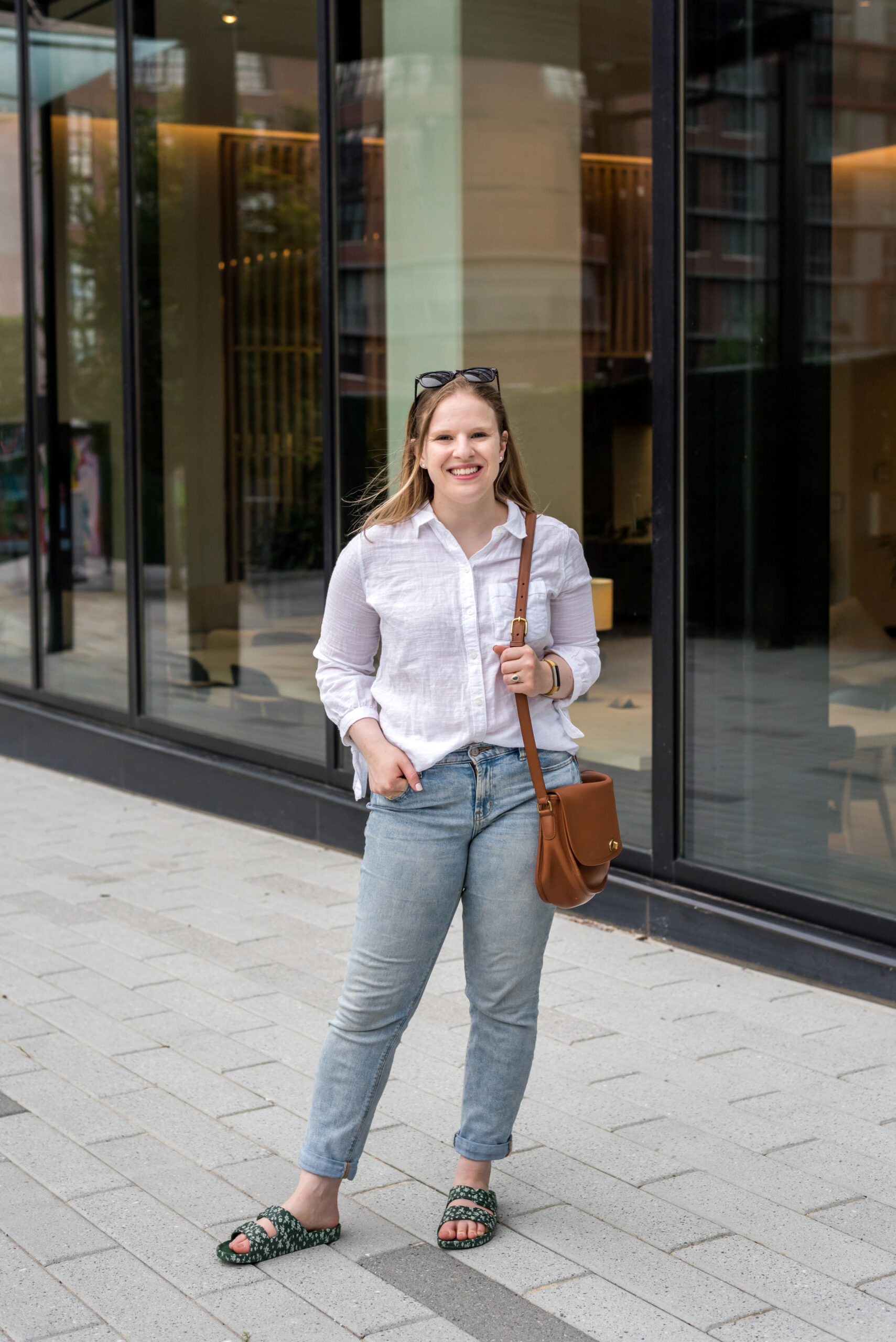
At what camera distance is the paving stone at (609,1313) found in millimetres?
2934

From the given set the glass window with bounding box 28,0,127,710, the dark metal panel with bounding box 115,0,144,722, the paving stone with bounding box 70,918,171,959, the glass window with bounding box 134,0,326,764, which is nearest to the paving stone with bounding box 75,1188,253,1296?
the paving stone with bounding box 70,918,171,959

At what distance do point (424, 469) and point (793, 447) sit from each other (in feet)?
7.94

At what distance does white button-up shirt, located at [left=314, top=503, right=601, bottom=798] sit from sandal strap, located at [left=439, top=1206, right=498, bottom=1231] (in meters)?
0.95

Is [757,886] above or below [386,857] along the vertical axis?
below

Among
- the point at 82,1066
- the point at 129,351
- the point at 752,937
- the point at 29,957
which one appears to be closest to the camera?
the point at 82,1066

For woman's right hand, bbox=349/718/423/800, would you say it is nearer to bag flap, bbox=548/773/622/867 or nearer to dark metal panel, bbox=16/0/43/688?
bag flap, bbox=548/773/622/867

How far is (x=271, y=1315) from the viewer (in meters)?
3.02

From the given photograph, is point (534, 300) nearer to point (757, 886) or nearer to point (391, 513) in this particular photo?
point (757, 886)

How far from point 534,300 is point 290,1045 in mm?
4004

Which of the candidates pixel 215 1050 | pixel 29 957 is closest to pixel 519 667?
pixel 215 1050

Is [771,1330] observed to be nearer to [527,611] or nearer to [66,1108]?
[527,611]

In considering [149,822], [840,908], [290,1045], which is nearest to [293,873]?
[149,822]

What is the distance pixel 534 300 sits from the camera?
23.7 ft

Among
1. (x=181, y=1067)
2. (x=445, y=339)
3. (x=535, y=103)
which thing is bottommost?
(x=181, y=1067)
